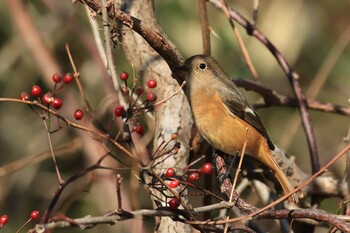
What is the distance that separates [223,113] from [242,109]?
0.13 metres

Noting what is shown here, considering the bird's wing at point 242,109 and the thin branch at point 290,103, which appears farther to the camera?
the bird's wing at point 242,109

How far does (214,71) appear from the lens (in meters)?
4.77

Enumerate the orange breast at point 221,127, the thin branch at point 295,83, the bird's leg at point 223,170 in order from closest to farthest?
the bird's leg at point 223,170 → the orange breast at point 221,127 → the thin branch at point 295,83

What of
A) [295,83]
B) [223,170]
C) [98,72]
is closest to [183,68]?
[223,170]

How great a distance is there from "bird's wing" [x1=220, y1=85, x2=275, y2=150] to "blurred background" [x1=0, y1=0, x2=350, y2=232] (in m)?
1.03

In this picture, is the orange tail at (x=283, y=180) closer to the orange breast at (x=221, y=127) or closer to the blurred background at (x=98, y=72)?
the orange breast at (x=221, y=127)

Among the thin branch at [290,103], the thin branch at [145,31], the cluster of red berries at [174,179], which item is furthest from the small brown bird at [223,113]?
the cluster of red berries at [174,179]

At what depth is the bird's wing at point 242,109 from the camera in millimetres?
4637

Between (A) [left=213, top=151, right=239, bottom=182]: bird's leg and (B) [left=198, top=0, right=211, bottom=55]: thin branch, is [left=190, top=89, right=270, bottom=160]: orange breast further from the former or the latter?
(B) [left=198, top=0, right=211, bottom=55]: thin branch

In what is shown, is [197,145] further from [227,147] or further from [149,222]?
[149,222]

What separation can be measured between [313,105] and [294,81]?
224 millimetres

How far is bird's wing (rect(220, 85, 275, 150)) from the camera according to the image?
15.2 ft

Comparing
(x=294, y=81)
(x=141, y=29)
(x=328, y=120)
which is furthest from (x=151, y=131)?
(x=328, y=120)

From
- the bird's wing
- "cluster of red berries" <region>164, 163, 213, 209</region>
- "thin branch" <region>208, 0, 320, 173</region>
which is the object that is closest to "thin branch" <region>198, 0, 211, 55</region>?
"thin branch" <region>208, 0, 320, 173</region>
